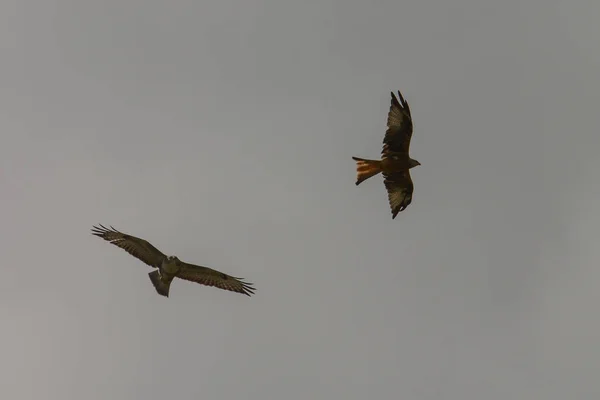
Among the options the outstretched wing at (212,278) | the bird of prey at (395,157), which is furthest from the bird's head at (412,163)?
the outstretched wing at (212,278)

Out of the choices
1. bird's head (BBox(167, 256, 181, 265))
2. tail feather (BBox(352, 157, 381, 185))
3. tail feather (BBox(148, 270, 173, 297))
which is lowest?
tail feather (BBox(148, 270, 173, 297))

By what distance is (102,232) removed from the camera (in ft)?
112

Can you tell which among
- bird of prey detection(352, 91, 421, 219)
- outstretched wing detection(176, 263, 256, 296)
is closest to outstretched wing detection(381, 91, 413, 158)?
bird of prey detection(352, 91, 421, 219)

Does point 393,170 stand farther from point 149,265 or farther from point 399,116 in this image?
point 149,265

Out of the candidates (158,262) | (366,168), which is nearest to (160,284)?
(158,262)

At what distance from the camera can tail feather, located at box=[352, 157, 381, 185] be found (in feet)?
109

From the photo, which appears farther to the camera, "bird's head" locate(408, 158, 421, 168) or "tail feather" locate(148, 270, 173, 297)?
"tail feather" locate(148, 270, 173, 297)

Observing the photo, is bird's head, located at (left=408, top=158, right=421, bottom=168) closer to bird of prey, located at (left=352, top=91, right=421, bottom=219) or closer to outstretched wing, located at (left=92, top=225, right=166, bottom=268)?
bird of prey, located at (left=352, top=91, right=421, bottom=219)

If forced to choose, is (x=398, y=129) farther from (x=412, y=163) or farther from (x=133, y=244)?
(x=133, y=244)

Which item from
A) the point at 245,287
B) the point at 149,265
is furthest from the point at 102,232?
the point at 245,287

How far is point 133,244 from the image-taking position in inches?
1342

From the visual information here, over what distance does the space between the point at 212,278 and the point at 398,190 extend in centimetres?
500

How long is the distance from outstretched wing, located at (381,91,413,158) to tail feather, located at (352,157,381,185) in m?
0.37

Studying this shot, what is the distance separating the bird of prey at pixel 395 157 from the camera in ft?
108
